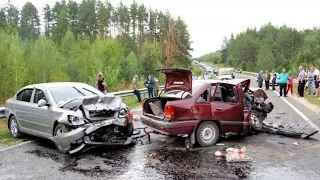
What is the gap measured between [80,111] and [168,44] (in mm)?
47858

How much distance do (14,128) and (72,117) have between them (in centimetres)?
314

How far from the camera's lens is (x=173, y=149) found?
7859 millimetres

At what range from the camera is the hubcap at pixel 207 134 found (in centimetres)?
813

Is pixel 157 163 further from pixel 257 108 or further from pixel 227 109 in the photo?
pixel 257 108

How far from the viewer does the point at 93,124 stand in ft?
24.8

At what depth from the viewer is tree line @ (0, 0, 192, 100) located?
25859 millimetres

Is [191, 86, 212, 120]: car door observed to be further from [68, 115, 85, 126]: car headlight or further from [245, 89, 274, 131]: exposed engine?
[68, 115, 85, 126]: car headlight

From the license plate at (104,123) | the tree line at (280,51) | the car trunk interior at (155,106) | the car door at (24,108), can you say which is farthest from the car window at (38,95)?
the tree line at (280,51)

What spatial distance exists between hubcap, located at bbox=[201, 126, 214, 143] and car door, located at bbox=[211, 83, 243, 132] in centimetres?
31

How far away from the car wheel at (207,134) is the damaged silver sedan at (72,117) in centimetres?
166

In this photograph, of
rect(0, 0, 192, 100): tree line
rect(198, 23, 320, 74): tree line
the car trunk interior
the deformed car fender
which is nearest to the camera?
the deformed car fender

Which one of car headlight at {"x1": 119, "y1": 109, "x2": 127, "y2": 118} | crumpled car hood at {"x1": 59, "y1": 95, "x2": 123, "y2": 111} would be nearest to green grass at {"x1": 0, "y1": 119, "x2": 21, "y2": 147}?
crumpled car hood at {"x1": 59, "y1": 95, "x2": 123, "y2": 111}

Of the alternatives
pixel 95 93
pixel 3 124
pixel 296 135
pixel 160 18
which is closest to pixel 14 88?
pixel 3 124

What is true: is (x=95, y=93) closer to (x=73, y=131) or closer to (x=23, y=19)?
(x=73, y=131)
